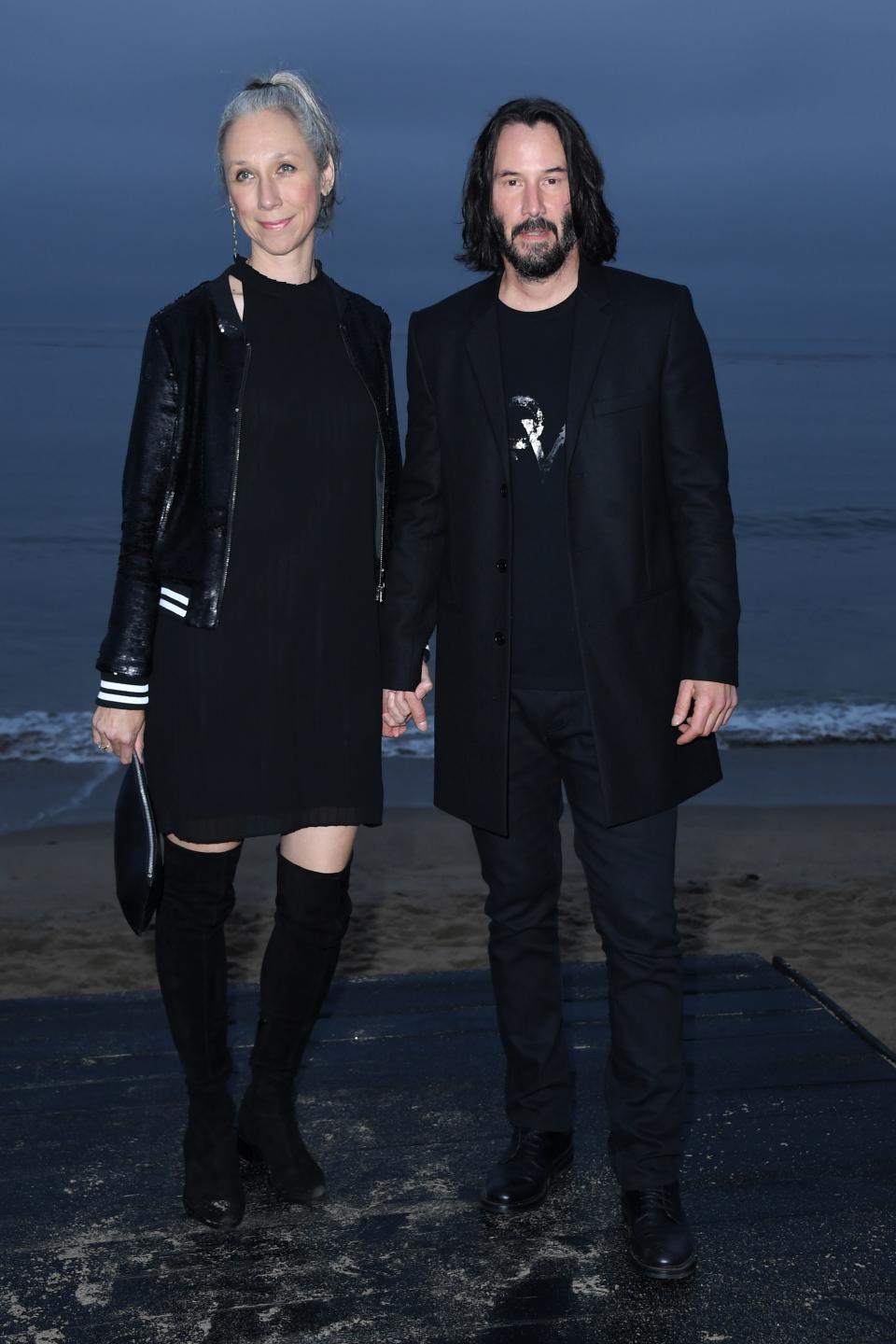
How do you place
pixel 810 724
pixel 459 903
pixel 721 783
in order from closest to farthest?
pixel 459 903 → pixel 721 783 → pixel 810 724

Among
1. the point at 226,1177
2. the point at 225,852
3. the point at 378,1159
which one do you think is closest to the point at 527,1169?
the point at 378,1159

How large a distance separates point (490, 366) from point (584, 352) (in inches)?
7.3

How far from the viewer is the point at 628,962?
2828mm

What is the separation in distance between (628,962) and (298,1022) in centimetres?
70

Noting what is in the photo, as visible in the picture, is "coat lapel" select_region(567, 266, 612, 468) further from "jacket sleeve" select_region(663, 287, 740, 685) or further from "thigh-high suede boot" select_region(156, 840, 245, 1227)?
"thigh-high suede boot" select_region(156, 840, 245, 1227)

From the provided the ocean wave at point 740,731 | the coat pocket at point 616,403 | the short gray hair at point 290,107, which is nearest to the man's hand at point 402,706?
the coat pocket at point 616,403

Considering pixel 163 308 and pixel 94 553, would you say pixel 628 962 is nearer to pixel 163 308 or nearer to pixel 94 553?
pixel 163 308

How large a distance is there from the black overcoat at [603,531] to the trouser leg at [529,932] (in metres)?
0.06

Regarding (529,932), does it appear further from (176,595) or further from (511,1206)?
(176,595)

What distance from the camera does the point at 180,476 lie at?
2812 mm

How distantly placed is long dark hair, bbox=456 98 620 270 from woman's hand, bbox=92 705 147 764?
1130 mm

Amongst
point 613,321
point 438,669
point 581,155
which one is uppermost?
point 581,155

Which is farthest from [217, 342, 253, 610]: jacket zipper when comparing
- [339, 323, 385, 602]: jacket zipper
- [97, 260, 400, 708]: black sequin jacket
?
[339, 323, 385, 602]: jacket zipper

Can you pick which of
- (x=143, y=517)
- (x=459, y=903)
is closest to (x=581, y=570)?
(x=143, y=517)
